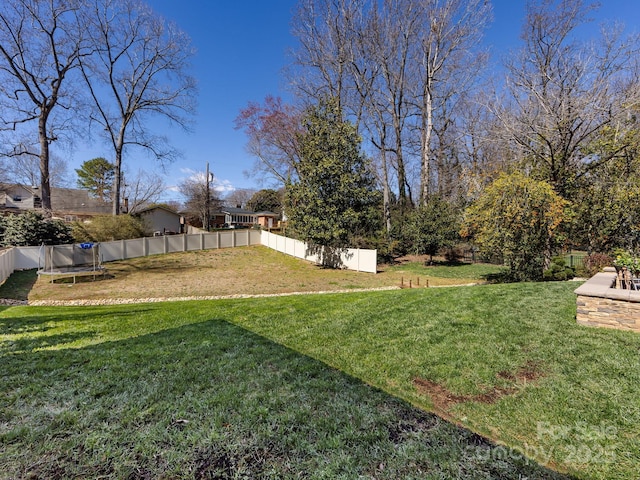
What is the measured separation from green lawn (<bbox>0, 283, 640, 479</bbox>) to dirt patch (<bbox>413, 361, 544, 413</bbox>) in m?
0.02

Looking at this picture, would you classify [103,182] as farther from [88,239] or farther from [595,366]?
[595,366]

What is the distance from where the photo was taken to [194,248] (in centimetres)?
2039

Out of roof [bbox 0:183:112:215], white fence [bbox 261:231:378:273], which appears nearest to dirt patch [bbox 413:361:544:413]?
white fence [bbox 261:231:378:273]

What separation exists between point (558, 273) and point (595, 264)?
1517 millimetres

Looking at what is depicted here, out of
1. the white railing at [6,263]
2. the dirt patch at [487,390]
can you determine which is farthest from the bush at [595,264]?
the white railing at [6,263]

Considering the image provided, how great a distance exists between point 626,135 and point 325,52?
53.5 ft

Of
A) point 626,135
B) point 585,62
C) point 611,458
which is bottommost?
point 611,458

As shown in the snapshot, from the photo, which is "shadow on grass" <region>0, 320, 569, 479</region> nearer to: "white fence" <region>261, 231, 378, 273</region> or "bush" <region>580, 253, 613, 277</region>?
"bush" <region>580, 253, 613, 277</region>

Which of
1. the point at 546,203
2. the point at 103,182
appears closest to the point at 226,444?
the point at 546,203

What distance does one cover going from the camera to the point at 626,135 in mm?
9906

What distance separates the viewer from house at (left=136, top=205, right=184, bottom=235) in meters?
31.3

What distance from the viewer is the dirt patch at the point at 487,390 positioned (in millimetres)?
2824

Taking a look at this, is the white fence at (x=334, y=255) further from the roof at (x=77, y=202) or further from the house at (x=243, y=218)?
the roof at (x=77, y=202)

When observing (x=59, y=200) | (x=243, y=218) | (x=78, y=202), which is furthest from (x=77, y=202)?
(x=243, y=218)
